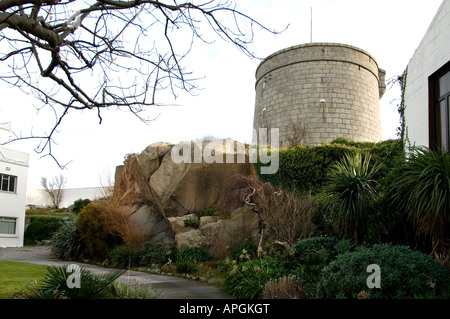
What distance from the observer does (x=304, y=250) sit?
887 cm

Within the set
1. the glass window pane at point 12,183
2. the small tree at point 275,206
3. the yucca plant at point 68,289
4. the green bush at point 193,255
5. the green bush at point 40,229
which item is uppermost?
the glass window pane at point 12,183

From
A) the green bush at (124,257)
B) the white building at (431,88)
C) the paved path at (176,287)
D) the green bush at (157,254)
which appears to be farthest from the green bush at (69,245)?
the white building at (431,88)

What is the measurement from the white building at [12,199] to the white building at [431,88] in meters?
21.6

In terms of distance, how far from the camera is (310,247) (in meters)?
8.86

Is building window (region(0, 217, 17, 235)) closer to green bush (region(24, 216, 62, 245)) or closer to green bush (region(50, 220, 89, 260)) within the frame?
green bush (region(24, 216, 62, 245))

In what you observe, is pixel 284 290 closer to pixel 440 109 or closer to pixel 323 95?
pixel 440 109

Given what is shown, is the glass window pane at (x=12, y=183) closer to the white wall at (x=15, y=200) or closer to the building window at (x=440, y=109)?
the white wall at (x=15, y=200)

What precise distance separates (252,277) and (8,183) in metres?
21.1

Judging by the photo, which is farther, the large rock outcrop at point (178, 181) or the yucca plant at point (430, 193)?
the large rock outcrop at point (178, 181)

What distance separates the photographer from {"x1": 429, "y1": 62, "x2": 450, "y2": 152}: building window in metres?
8.51

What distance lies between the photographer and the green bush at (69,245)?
15281mm

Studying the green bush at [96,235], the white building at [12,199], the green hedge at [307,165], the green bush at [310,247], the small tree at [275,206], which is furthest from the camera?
the white building at [12,199]

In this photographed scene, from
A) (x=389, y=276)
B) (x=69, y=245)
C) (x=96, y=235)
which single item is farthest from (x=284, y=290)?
(x=69, y=245)
